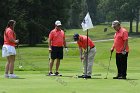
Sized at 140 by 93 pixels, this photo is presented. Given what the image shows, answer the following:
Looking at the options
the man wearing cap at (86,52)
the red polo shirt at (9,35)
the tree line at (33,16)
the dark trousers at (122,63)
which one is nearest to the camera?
the red polo shirt at (9,35)

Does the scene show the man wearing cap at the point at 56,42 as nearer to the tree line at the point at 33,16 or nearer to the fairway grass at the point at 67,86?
the fairway grass at the point at 67,86

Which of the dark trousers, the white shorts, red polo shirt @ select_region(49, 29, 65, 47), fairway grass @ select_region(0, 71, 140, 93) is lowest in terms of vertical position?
fairway grass @ select_region(0, 71, 140, 93)

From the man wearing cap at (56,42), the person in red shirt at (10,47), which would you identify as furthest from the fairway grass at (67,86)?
the man wearing cap at (56,42)

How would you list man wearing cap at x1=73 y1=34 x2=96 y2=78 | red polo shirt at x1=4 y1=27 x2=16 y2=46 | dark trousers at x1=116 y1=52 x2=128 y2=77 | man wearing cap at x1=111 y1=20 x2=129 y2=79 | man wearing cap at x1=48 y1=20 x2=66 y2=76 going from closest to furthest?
1. red polo shirt at x1=4 y1=27 x2=16 y2=46
2. man wearing cap at x1=111 y1=20 x2=129 y2=79
3. dark trousers at x1=116 y1=52 x2=128 y2=77
4. man wearing cap at x1=73 y1=34 x2=96 y2=78
5. man wearing cap at x1=48 y1=20 x2=66 y2=76

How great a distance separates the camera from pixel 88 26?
19.9m

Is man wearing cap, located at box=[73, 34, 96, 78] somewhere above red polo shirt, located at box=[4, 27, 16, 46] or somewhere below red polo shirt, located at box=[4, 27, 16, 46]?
below

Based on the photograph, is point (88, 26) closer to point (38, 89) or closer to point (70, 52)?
point (38, 89)

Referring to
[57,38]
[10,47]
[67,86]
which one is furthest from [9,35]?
[67,86]

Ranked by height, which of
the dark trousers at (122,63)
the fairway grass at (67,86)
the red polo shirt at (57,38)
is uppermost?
the red polo shirt at (57,38)

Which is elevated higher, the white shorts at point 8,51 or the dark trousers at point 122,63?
the white shorts at point 8,51

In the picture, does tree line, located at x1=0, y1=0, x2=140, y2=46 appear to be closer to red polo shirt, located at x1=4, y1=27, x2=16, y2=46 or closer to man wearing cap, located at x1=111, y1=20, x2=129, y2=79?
red polo shirt, located at x1=4, y1=27, x2=16, y2=46

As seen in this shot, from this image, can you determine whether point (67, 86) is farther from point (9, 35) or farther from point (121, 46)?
point (121, 46)

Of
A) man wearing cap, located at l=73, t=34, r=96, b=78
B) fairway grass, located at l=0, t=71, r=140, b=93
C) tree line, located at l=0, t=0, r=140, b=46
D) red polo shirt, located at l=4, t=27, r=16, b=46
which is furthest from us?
tree line, located at l=0, t=0, r=140, b=46

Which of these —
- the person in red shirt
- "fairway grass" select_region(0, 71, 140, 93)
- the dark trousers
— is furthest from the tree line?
"fairway grass" select_region(0, 71, 140, 93)
